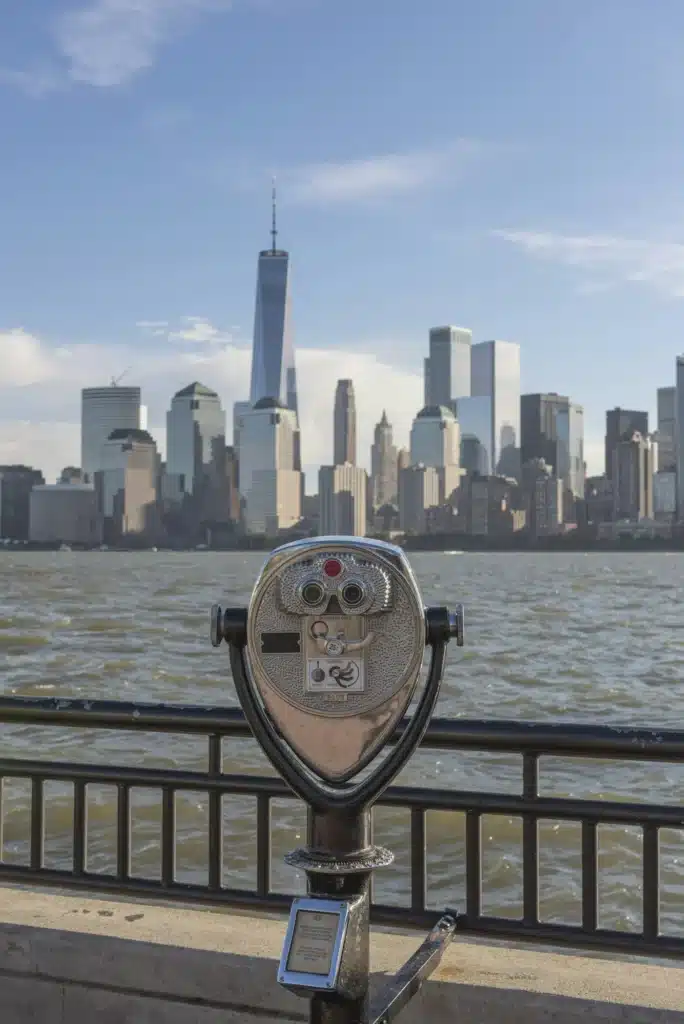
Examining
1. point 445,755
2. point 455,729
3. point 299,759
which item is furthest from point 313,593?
point 445,755

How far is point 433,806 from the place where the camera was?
3012mm

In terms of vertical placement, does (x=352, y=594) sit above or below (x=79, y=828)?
above

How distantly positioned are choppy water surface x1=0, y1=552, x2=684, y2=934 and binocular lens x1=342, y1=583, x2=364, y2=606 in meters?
6.03

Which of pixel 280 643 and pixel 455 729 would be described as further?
pixel 455 729

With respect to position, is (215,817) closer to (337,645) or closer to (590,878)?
(590,878)

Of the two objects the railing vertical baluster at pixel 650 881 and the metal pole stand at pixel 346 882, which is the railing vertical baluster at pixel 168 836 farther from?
the railing vertical baluster at pixel 650 881

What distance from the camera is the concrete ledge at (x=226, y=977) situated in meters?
2.72

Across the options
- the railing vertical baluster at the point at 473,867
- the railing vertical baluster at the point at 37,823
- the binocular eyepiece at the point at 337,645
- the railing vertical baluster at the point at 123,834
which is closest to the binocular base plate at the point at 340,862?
the binocular eyepiece at the point at 337,645

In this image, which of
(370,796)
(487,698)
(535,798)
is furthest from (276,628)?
(487,698)

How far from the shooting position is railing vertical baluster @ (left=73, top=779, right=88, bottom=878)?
3.40 metres

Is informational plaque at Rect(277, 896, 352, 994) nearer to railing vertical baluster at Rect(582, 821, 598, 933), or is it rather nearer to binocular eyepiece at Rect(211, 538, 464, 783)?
binocular eyepiece at Rect(211, 538, 464, 783)

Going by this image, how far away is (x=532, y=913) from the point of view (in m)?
3.01

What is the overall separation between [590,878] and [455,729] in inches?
19.3

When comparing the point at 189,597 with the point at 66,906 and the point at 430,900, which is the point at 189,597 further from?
the point at 66,906
